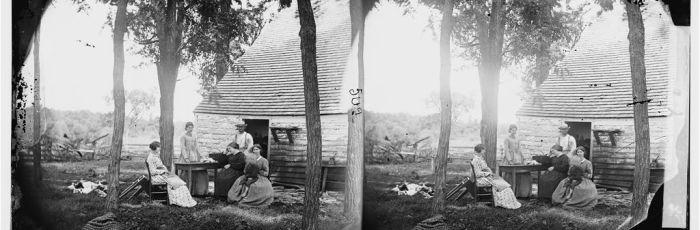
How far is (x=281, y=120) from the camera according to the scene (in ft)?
18.6

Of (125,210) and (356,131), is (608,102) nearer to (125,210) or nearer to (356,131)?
(356,131)

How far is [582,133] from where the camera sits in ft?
18.5

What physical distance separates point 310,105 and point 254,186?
93 centimetres

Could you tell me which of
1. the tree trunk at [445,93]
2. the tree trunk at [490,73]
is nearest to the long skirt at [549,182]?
the tree trunk at [490,73]

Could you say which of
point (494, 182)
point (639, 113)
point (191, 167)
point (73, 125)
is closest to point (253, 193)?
point (191, 167)

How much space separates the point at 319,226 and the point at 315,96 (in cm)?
128

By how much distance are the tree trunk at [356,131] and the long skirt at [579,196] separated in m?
1.93

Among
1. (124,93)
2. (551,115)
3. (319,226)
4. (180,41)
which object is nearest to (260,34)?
(180,41)

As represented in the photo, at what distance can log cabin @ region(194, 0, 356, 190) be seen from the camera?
5637 mm

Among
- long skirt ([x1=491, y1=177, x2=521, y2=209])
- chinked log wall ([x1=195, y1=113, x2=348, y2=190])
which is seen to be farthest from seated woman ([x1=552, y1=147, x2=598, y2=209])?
chinked log wall ([x1=195, y1=113, x2=348, y2=190])

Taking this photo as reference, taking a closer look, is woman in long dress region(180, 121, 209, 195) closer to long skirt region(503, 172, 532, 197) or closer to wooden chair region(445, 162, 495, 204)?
wooden chair region(445, 162, 495, 204)

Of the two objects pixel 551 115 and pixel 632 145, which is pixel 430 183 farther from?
pixel 632 145

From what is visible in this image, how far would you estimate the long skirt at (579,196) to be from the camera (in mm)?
5625

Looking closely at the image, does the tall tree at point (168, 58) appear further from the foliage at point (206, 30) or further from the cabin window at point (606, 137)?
the cabin window at point (606, 137)
